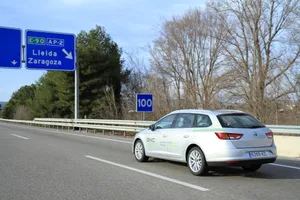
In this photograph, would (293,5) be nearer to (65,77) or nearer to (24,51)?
(24,51)

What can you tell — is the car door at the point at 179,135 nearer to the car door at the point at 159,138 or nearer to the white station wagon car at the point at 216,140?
the white station wagon car at the point at 216,140

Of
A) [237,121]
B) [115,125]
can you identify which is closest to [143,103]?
[115,125]

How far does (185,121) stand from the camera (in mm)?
8820

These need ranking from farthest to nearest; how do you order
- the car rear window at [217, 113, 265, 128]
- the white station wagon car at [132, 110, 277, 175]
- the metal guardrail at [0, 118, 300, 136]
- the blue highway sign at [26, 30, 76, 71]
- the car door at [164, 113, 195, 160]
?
the blue highway sign at [26, 30, 76, 71] → the metal guardrail at [0, 118, 300, 136] → the car door at [164, 113, 195, 160] → the car rear window at [217, 113, 265, 128] → the white station wagon car at [132, 110, 277, 175]

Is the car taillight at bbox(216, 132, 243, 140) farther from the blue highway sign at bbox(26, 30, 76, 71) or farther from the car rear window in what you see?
the blue highway sign at bbox(26, 30, 76, 71)

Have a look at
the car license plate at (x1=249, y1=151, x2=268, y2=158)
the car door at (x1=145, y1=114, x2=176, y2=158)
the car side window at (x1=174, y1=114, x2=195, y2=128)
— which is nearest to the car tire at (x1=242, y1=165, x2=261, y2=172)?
the car license plate at (x1=249, y1=151, x2=268, y2=158)

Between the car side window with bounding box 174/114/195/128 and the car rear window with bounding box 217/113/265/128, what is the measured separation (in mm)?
782

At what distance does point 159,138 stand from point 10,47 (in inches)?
689

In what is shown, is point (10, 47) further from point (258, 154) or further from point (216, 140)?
point (258, 154)

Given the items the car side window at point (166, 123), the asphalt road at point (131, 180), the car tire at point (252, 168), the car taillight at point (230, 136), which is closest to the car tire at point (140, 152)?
the asphalt road at point (131, 180)

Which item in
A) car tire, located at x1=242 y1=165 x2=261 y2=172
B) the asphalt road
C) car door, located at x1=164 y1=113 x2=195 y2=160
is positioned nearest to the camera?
the asphalt road

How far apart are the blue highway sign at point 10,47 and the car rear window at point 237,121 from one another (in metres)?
18.8

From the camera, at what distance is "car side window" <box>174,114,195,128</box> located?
28.3 ft

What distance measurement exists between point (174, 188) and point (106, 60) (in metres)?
32.4
